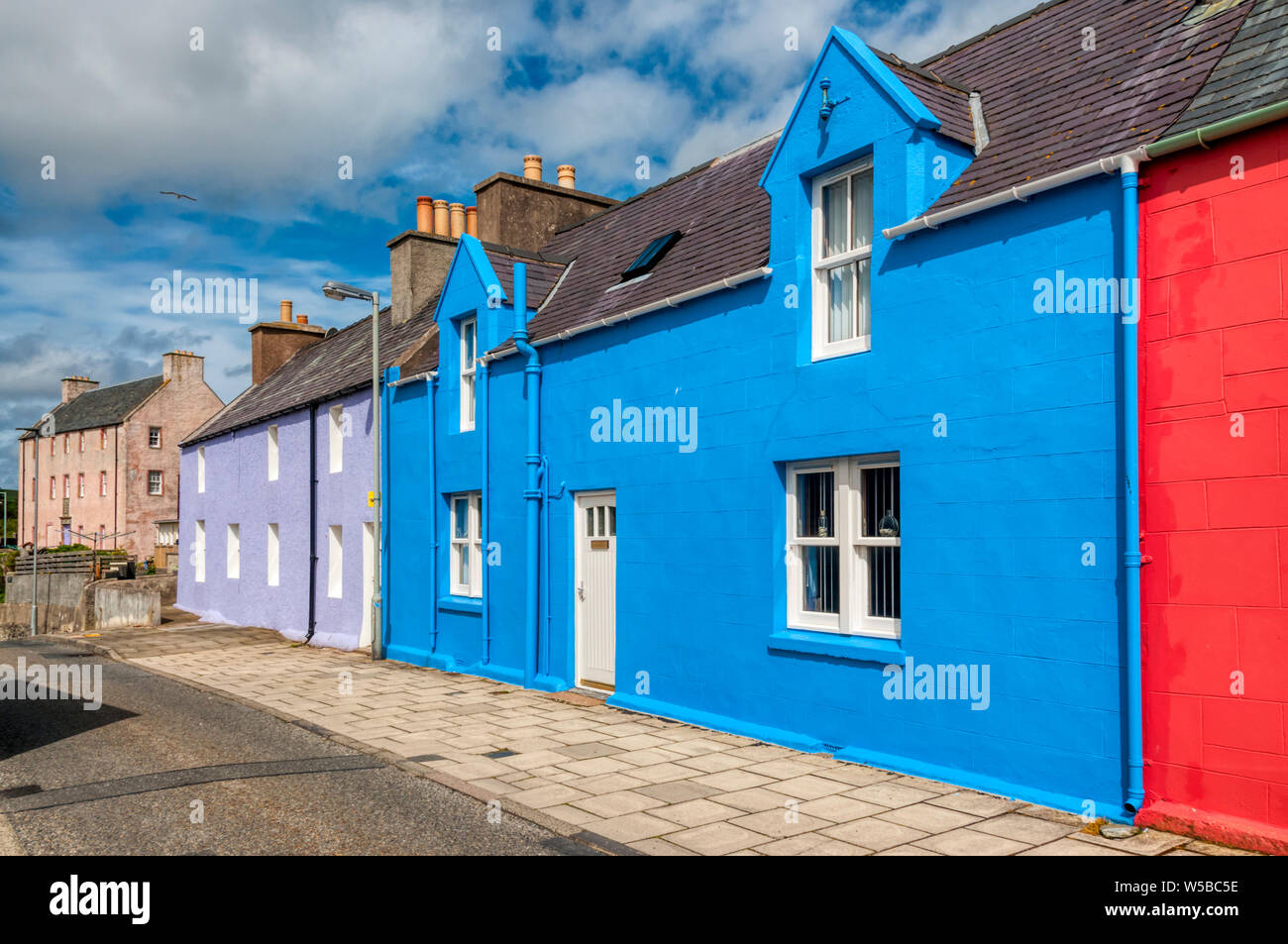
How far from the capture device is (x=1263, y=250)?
614cm

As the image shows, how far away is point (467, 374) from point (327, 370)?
877cm

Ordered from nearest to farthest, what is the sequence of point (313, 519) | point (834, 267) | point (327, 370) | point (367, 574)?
point (834, 267), point (367, 574), point (313, 519), point (327, 370)

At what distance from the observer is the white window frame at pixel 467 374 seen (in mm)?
15797

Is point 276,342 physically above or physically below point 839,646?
above

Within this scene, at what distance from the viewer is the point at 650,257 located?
12930 mm

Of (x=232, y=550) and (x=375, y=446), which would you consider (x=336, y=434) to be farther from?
(x=232, y=550)

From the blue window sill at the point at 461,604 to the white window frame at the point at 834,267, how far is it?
7.77 meters

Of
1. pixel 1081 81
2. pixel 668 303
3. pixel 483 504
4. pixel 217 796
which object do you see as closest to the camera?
pixel 217 796

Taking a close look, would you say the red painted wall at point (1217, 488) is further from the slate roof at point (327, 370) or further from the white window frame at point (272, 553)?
the white window frame at point (272, 553)

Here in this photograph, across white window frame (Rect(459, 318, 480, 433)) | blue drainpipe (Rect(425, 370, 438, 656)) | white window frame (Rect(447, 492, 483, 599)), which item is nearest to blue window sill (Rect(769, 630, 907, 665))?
white window frame (Rect(447, 492, 483, 599))

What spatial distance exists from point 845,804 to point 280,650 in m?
15.1

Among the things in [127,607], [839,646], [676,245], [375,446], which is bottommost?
[127,607]

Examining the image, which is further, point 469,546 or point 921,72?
point 469,546

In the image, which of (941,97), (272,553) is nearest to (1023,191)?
(941,97)
